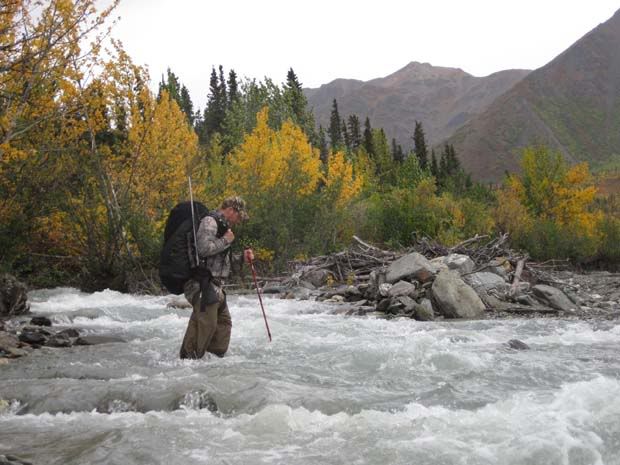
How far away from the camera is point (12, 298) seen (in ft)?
40.4

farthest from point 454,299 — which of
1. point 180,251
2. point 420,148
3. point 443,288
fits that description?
point 420,148

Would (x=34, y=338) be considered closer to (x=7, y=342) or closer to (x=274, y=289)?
(x=7, y=342)

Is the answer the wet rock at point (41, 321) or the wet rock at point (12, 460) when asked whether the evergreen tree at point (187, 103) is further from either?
the wet rock at point (12, 460)

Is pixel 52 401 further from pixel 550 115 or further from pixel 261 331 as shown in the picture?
pixel 550 115

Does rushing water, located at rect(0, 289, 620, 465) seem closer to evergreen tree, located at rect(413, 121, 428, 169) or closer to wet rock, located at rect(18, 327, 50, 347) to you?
wet rock, located at rect(18, 327, 50, 347)

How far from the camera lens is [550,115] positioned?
192500 millimetres

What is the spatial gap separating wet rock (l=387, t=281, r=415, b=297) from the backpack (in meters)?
6.35

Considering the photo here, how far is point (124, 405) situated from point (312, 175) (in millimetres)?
18481

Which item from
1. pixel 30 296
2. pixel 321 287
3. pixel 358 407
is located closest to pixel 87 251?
pixel 30 296

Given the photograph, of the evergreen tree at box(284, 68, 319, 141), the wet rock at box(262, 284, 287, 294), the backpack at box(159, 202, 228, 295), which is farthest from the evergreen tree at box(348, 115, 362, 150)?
the backpack at box(159, 202, 228, 295)

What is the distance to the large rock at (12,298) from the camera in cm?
1217

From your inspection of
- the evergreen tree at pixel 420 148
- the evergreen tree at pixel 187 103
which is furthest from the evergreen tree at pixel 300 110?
the evergreen tree at pixel 187 103

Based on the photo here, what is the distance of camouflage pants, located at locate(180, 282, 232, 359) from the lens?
7023 millimetres

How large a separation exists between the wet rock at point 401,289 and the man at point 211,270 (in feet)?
19.3
